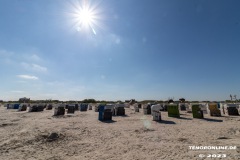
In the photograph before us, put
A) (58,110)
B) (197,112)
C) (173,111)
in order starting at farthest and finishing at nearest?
(58,110), (173,111), (197,112)

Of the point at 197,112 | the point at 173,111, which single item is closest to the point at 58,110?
the point at 173,111

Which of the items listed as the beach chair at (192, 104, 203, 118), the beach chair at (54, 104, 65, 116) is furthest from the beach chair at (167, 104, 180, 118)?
the beach chair at (54, 104, 65, 116)

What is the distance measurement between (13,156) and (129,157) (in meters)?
5.53

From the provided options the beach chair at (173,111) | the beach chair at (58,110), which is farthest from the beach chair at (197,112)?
the beach chair at (58,110)

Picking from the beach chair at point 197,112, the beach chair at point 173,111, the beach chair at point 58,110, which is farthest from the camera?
the beach chair at point 58,110

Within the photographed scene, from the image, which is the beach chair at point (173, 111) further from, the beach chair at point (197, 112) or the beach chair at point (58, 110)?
the beach chair at point (58, 110)

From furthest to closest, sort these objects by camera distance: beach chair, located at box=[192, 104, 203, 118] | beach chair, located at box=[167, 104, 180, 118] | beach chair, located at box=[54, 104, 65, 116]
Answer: beach chair, located at box=[54, 104, 65, 116]
beach chair, located at box=[167, 104, 180, 118]
beach chair, located at box=[192, 104, 203, 118]

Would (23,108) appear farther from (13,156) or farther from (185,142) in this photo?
(185,142)

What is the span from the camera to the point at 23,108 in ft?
113

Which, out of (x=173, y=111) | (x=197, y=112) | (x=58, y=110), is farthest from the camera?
(x=58, y=110)

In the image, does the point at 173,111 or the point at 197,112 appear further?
the point at 173,111

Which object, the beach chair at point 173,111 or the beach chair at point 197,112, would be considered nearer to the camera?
the beach chair at point 197,112

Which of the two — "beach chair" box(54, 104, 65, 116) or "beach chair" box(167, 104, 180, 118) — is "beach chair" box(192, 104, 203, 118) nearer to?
"beach chair" box(167, 104, 180, 118)

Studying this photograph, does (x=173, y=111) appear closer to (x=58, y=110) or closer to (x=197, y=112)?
(x=197, y=112)
